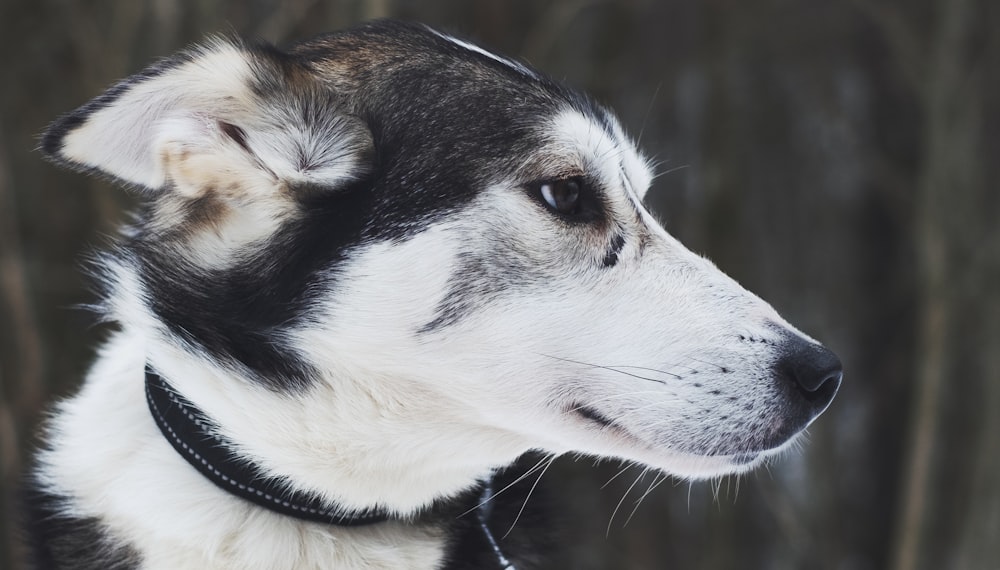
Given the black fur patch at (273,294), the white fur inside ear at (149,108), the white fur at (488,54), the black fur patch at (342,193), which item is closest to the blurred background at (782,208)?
the white fur at (488,54)

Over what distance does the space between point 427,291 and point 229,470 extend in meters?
0.62

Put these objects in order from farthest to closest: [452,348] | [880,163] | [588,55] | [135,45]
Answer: [880,163] → [588,55] → [135,45] → [452,348]

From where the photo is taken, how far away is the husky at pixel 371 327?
2199 mm

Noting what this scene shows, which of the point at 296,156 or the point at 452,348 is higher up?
the point at 296,156

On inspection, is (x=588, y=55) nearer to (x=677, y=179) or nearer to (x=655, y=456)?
(x=677, y=179)

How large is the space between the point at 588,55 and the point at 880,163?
3053 millimetres

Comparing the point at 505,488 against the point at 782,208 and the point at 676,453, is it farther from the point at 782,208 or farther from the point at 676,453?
the point at 782,208

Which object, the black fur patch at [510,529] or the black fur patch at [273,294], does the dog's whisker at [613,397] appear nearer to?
the black fur patch at [510,529]

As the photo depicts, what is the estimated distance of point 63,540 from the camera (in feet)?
7.83

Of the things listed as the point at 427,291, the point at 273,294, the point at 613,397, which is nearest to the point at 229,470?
the point at 273,294

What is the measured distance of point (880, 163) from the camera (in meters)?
8.78

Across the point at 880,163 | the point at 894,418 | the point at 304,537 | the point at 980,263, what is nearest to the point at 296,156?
the point at 304,537

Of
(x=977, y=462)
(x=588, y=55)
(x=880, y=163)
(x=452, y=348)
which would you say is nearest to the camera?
(x=452, y=348)

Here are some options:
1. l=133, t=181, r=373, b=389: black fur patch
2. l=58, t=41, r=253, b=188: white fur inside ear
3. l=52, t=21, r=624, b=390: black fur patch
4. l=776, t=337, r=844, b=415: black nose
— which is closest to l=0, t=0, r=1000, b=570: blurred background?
l=52, t=21, r=624, b=390: black fur patch
